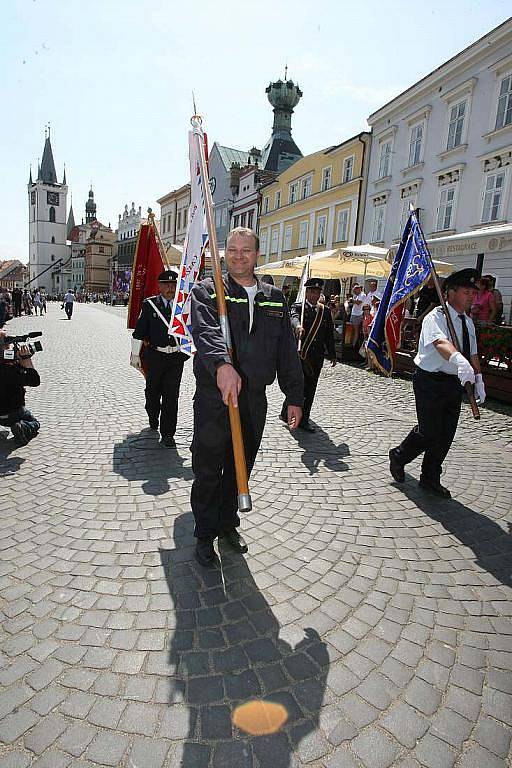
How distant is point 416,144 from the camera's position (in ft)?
71.6

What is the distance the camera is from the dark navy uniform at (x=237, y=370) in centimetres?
292

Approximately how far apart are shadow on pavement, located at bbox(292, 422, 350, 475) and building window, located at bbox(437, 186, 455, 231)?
16.9 metres

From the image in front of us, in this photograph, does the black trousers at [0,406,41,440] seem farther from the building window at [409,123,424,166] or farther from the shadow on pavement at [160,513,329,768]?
the building window at [409,123,424,166]

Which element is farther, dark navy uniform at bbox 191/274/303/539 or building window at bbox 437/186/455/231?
building window at bbox 437/186/455/231

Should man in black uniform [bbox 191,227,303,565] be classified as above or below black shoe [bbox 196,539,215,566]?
above

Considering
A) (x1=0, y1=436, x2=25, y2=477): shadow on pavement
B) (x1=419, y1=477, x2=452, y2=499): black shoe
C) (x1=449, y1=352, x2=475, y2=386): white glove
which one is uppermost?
(x1=449, y1=352, x2=475, y2=386): white glove

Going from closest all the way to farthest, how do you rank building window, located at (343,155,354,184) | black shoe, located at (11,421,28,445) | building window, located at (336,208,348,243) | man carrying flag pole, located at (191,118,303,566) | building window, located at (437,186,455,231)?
man carrying flag pole, located at (191,118,303,566), black shoe, located at (11,421,28,445), building window, located at (437,186,455,231), building window, located at (343,155,354,184), building window, located at (336,208,348,243)

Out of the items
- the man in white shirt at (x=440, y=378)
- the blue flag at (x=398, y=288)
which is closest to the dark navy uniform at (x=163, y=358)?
the blue flag at (x=398, y=288)

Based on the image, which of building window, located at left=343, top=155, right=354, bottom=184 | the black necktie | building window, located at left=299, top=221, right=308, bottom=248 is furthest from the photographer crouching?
building window, located at left=299, top=221, right=308, bottom=248

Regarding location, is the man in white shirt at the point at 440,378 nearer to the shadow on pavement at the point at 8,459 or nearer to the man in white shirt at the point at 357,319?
the shadow on pavement at the point at 8,459

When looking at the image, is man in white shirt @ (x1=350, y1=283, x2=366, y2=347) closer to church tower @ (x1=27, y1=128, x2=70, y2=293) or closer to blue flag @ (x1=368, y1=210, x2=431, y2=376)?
blue flag @ (x1=368, y1=210, x2=431, y2=376)

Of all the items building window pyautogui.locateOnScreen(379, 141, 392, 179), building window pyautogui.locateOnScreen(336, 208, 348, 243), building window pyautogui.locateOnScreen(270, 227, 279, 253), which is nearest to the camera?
building window pyautogui.locateOnScreen(379, 141, 392, 179)

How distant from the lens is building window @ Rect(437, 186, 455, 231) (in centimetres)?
1953

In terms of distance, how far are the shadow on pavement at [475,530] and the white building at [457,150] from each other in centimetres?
1307
